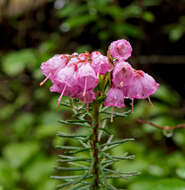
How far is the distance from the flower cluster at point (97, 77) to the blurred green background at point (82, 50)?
93 centimetres

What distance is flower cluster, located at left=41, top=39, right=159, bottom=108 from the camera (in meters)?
0.65

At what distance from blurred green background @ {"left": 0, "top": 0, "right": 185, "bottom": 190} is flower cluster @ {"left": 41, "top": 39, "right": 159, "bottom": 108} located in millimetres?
932

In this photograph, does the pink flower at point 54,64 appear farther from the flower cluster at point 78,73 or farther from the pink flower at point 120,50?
the pink flower at point 120,50

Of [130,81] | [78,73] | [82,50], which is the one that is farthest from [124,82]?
[82,50]

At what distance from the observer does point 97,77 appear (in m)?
0.66

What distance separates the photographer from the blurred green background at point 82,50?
1789 mm

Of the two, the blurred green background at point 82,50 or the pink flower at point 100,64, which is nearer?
the pink flower at point 100,64

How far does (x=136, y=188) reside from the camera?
1.47 meters

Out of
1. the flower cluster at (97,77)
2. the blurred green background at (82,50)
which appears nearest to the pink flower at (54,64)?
the flower cluster at (97,77)

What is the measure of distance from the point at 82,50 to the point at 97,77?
1596 millimetres

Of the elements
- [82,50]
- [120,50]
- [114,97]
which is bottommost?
[114,97]

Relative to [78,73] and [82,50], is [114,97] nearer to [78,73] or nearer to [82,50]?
[78,73]

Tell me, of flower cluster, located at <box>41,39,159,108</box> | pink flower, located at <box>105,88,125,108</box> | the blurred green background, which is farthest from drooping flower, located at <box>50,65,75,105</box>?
A: the blurred green background

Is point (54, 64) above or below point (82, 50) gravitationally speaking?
below
